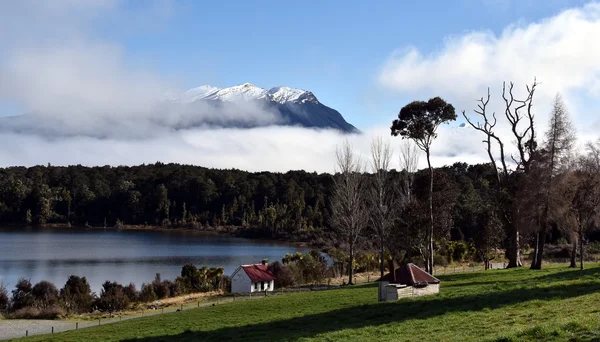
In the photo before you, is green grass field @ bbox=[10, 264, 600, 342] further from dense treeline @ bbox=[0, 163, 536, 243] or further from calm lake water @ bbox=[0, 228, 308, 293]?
dense treeline @ bbox=[0, 163, 536, 243]

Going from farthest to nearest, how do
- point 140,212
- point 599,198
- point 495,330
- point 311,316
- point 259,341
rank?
point 140,212, point 599,198, point 311,316, point 259,341, point 495,330

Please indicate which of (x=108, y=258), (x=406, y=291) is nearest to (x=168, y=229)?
(x=108, y=258)

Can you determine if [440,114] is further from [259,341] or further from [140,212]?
[140,212]

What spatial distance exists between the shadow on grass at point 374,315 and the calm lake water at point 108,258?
99.1ft

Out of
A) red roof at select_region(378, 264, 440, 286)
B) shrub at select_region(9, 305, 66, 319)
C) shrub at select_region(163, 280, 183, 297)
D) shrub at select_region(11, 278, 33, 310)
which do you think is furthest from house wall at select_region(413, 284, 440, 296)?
shrub at select_region(11, 278, 33, 310)

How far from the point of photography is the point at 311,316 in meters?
22.3

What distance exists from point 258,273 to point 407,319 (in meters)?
30.0

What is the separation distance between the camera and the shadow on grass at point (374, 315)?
717 inches

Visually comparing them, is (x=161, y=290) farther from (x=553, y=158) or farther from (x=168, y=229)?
(x=168, y=229)

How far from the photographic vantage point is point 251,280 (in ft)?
150

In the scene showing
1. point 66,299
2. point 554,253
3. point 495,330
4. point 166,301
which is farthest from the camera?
point 554,253

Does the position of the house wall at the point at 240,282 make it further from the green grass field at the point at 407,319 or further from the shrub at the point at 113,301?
the green grass field at the point at 407,319

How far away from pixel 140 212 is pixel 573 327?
148362 mm

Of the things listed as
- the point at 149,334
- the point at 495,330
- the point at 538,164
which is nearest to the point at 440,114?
the point at 538,164
